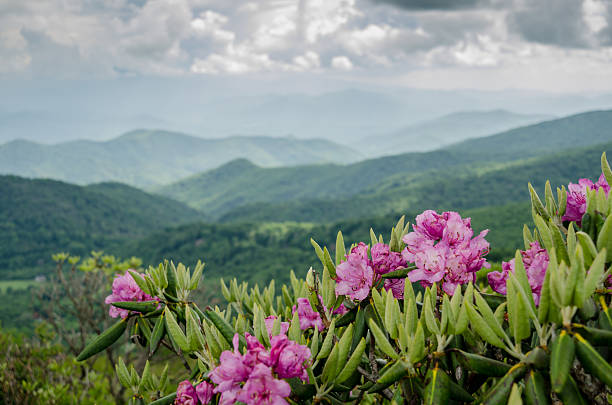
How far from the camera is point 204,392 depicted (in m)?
1.83

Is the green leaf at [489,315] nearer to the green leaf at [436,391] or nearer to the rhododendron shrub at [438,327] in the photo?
the rhododendron shrub at [438,327]

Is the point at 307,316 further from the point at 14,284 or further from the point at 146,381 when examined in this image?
the point at 14,284

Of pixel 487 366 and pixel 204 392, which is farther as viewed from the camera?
pixel 204 392

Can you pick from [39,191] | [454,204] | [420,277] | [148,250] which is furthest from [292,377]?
[39,191]

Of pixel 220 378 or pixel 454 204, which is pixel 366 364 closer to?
pixel 220 378

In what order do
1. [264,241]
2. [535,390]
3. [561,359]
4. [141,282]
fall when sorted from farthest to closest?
1. [264,241]
2. [141,282]
3. [535,390]
4. [561,359]

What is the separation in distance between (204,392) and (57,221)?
140734mm

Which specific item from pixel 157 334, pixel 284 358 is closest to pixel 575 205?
pixel 284 358

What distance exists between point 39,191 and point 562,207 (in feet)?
508

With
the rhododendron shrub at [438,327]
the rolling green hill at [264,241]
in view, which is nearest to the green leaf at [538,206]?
the rhododendron shrub at [438,327]

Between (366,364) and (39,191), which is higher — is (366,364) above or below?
above

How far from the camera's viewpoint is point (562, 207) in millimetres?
1841

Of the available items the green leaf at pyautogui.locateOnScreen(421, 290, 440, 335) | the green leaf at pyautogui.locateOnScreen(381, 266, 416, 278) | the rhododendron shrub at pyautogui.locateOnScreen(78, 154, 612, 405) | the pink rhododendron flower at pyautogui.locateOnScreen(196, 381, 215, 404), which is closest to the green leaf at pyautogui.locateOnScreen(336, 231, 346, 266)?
the rhododendron shrub at pyautogui.locateOnScreen(78, 154, 612, 405)

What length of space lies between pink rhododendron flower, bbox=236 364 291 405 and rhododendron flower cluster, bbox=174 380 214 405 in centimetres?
48
